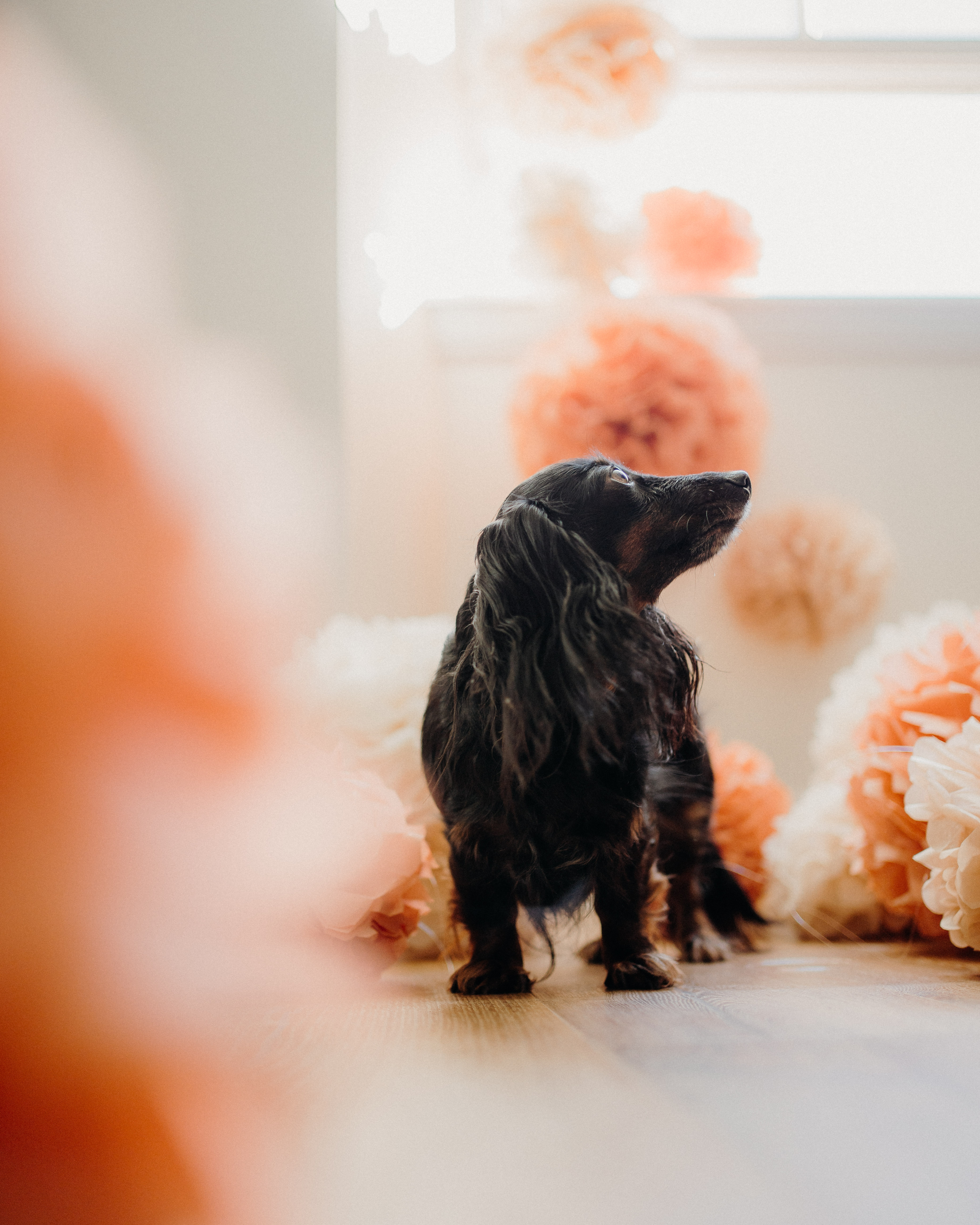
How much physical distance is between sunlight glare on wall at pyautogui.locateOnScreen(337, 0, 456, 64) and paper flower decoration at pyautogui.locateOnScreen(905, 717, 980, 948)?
1204 mm

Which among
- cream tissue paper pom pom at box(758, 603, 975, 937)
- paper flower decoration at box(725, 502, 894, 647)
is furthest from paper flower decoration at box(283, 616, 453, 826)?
paper flower decoration at box(725, 502, 894, 647)

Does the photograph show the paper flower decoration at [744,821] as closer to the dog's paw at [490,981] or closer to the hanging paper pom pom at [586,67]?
the dog's paw at [490,981]

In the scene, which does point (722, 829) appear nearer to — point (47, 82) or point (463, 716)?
point (463, 716)

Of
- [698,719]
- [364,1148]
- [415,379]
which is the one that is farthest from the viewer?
[415,379]

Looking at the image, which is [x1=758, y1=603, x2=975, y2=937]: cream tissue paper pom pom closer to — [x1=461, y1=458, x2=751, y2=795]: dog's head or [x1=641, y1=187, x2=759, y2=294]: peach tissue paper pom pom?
[x1=461, y1=458, x2=751, y2=795]: dog's head

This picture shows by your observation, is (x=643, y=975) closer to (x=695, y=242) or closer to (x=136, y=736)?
(x=136, y=736)

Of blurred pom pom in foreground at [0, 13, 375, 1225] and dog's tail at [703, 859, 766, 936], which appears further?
dog's tail at [703, 859, 766, 936]

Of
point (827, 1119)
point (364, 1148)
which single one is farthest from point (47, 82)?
point (827, 1119)

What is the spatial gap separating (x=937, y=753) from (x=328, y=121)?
3.59 ft

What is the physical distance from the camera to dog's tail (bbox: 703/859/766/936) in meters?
1.07

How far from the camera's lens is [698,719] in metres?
0.93

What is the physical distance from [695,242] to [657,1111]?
131cm

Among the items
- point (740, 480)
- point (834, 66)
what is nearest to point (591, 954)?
point (740, 480)

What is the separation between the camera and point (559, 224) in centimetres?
128
